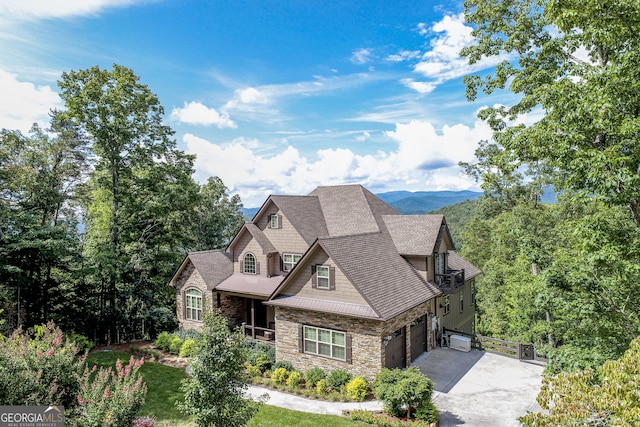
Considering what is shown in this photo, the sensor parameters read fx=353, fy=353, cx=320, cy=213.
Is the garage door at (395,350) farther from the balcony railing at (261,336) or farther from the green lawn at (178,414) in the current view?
the balcony railing at (261,336)

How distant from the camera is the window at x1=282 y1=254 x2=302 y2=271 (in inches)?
867

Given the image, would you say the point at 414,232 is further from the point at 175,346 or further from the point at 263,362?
the point at 175,346

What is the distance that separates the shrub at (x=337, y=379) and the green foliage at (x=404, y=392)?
2.23m

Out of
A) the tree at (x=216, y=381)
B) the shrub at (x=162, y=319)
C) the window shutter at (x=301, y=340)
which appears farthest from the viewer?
the shrub at (x=162, y=319)

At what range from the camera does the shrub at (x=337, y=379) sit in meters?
15.4

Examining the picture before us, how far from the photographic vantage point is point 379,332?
49.5 feet

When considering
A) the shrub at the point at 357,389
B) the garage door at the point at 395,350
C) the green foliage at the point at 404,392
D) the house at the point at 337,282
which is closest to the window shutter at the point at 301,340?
the house at the point at 337,282

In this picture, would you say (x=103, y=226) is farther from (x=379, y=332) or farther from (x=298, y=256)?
(x=379, y=332)

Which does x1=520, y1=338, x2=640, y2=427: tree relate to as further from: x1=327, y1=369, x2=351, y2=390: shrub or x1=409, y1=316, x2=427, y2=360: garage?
x1=409, y1=316, x2=427, y2=360: garage

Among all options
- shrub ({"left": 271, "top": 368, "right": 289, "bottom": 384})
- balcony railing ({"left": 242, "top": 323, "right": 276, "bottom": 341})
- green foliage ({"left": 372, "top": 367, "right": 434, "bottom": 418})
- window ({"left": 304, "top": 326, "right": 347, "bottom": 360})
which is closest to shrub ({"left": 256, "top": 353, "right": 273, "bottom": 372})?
shrub ({"left": 271, "top": 368, "right": 289, "bottom": 384})

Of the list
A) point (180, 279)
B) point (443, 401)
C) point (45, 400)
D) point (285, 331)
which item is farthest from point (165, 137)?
point (443, 401)

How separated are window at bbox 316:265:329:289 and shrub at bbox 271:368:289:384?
13.8 ft

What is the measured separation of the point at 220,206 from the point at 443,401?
2892 cm

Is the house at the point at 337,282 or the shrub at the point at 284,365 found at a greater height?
the house at the point at 337,282
